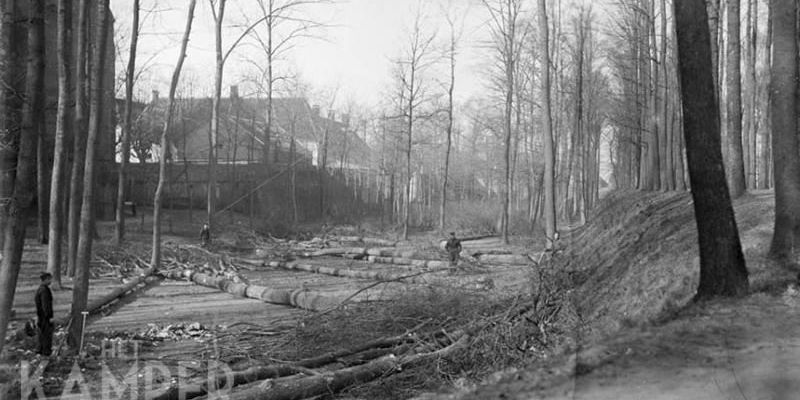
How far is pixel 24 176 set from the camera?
30.6 feet

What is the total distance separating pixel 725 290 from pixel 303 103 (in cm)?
5706

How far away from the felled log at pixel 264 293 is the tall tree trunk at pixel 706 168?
22.1ft

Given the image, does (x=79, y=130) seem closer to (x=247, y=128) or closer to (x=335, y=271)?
(x=335, y=271)

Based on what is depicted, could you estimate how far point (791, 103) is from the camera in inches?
372

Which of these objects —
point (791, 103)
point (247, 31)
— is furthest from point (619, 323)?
point (247, 31)

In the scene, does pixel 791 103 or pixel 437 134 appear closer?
pixel 791 103

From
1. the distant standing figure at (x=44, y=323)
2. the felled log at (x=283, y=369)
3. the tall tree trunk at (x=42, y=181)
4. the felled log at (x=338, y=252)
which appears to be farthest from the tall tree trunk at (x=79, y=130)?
the felled log at (x=338, y=252)

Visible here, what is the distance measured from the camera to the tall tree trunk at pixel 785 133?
358 inches

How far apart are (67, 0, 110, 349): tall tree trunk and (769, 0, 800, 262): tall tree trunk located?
10.2 m

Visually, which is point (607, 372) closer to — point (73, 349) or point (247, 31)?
point (73, 349)

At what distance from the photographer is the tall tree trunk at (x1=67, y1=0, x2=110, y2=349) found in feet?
34.0

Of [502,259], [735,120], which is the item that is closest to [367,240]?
[502,259]

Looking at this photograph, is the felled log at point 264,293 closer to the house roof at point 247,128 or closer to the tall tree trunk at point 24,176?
the tall tree trunk at point 24,176

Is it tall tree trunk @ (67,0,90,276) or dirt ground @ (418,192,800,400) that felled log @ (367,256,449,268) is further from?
dirt ground @ (418,192,800,400)
